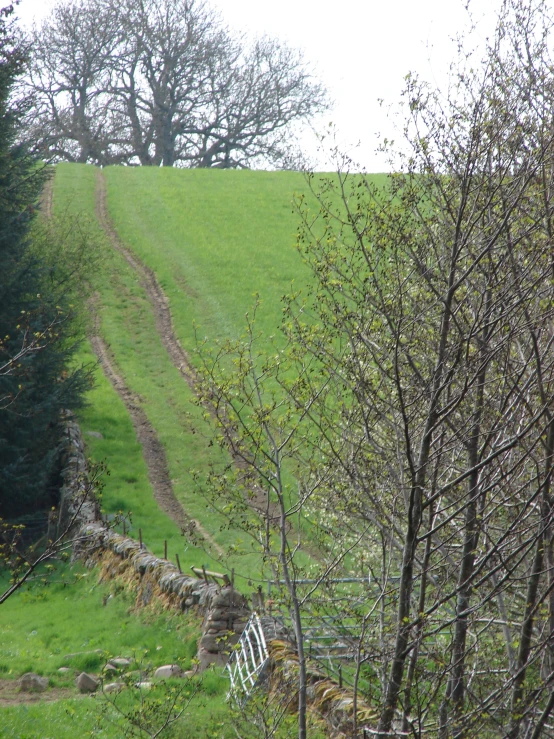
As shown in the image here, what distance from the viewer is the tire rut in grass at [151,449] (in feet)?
56.7

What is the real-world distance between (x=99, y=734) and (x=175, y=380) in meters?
17.1

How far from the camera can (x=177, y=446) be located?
20.5 metres

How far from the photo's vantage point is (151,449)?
20359 millimetres

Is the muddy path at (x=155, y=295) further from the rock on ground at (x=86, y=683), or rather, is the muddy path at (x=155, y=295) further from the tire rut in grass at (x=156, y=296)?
the rock on ground at (x=86, y=683)

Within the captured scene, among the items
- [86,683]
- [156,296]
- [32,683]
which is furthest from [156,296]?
[86,683]

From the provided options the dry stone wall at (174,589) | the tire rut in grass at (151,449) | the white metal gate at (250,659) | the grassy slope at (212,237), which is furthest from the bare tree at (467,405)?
the grassy slope at (212,237)

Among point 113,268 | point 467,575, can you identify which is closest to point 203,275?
point 113,268

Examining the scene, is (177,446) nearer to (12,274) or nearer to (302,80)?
(12,274)

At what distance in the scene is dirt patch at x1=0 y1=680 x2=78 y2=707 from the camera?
8.98 m

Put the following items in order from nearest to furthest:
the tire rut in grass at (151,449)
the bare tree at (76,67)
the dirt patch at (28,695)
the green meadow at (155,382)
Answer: the dirt patch at (28,695)
the green meadow at (155,382)
the tire rut in grass at (151,449)
the bare tree at (76,67)

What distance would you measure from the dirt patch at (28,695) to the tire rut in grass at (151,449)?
5437 millimetres

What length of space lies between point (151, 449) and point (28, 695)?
1132cm

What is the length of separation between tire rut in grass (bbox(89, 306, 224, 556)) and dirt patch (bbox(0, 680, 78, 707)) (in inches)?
214

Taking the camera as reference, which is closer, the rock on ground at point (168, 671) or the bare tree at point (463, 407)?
the bare tree at point (463, 407)
